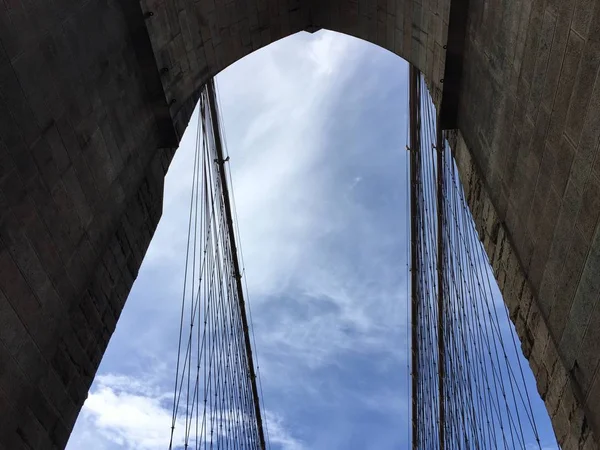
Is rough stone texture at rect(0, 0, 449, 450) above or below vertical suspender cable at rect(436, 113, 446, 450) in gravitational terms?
below

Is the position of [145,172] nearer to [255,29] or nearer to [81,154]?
[81,154]

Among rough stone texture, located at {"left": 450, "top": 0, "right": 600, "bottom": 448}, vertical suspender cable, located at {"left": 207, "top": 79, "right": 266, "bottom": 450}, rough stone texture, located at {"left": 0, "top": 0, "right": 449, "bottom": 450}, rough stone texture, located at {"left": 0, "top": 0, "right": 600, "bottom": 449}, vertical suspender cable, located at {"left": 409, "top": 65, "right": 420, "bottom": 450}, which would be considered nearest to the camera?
rough stone texture, located at {"left": 450, "top": 0, "right": 600, "bottom": 448}

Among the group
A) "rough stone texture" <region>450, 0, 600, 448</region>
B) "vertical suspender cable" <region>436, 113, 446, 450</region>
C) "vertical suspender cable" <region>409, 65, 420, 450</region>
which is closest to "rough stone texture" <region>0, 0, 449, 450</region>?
"rough stone texture" <region>450, 0, 600, 448</region>

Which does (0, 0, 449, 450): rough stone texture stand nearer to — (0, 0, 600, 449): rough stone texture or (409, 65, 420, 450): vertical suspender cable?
(0, 0, 600, 449): rough stone texture

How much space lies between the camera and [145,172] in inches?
298

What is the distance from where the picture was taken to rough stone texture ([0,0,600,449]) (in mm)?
4609

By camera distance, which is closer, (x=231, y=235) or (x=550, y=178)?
(x=550, y=178)

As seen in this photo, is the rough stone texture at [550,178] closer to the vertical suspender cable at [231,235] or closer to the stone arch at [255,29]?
the stone arch at [255,29]

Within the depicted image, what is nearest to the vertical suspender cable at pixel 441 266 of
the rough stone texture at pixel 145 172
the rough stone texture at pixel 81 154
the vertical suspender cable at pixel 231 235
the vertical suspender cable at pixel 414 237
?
the vertical suspender cable at pixel 414 237

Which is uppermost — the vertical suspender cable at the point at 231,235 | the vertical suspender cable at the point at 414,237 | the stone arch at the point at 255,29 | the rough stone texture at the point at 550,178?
the vertical suspender cable at the point at 414,237

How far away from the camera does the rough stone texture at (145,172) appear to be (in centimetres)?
461

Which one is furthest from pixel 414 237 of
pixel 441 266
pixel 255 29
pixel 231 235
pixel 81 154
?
pixel 81 154

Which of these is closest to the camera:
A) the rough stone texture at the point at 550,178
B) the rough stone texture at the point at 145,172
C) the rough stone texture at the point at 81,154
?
the rough stone texture at the point at 550,178

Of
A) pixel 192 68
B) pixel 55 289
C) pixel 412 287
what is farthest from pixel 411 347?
pixel 55 289
